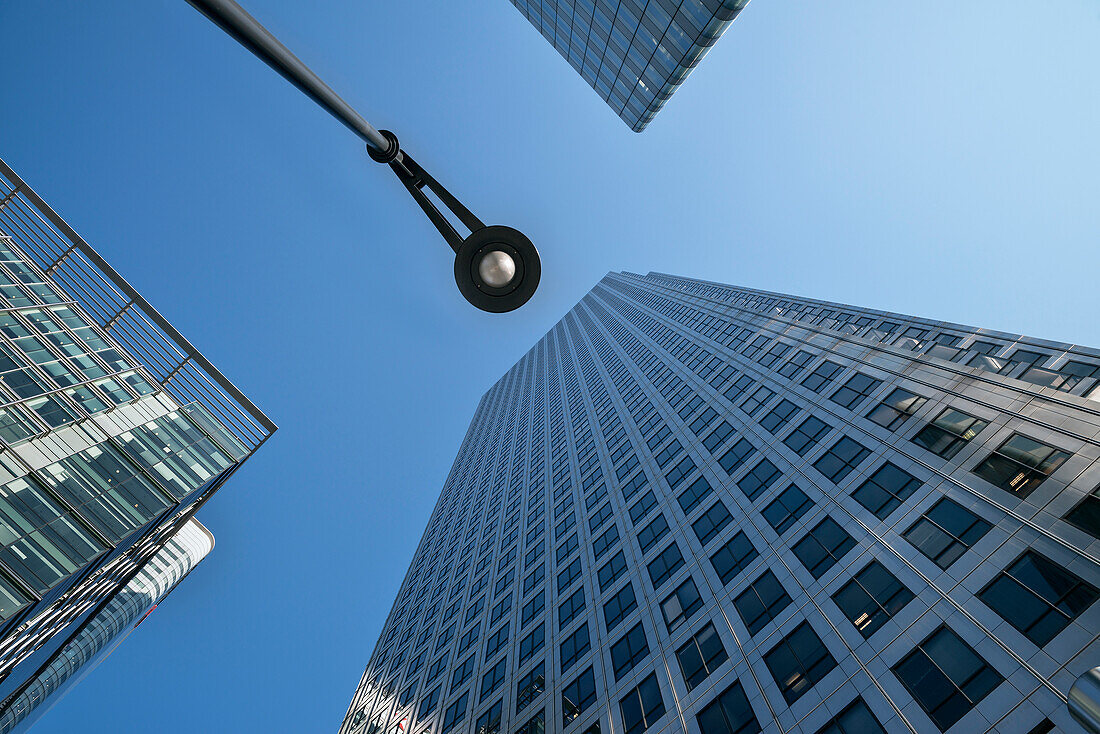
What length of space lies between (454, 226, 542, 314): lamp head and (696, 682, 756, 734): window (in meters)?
19.5

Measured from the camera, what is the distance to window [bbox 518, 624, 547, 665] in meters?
31.3

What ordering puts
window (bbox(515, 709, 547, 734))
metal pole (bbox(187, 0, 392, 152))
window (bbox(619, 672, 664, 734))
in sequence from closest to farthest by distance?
metal pole (bbox(187, 0, 392, 152)) < window (bbox(619, 672, 664, 734)) < window (bbox(515, 709, 547, 734))

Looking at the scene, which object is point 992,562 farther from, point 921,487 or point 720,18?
point 720,18

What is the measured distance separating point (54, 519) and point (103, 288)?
740 inches

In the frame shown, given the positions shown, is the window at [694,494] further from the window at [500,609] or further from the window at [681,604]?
the window at [500,609]

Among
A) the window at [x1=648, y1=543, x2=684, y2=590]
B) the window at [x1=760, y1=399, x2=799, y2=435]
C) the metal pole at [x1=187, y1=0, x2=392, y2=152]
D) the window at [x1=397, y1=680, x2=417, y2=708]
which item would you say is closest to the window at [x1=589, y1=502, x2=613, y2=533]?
the window at [x1=648, y1=543, x2=684, y2=590]

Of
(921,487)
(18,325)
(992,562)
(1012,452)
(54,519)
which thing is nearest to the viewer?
(992,562)

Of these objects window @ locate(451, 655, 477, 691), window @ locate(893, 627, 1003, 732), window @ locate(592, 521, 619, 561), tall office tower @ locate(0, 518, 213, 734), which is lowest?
window @ locate(893, 627, 1003, 732)

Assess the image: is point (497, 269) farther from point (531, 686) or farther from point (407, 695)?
point (407, 695)

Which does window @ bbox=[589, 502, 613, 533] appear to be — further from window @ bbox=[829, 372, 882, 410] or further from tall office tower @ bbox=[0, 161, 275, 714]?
tall office tower @ bbox=[0, 161, 275, 714]

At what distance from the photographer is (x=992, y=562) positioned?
17.3 metres

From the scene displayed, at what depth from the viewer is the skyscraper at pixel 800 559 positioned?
1625cm

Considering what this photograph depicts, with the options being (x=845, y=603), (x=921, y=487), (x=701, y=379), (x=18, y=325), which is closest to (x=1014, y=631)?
(x=845, y=603)

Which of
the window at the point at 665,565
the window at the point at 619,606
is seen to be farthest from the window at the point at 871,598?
the window at the point at 619,606
